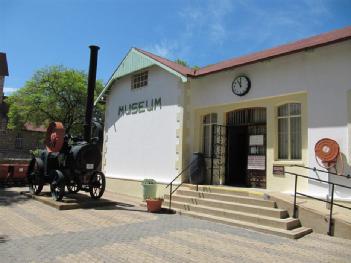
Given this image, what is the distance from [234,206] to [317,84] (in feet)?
12.8

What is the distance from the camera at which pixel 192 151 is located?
40.4 ft

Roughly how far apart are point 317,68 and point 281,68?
1.13 metres

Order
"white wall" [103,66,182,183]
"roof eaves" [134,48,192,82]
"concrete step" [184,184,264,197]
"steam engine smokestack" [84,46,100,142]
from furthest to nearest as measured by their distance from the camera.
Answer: "white wall" [103,66,182,183]
"roof eaves" [134,48,192,82]
"steam engine smokestack" [84,46,100,142]
"concrete step" [184,184,264,197]

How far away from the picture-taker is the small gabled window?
14.4 m

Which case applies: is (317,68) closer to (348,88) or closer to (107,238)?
(348,88)

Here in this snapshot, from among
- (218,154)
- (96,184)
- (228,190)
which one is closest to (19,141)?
(96,184)

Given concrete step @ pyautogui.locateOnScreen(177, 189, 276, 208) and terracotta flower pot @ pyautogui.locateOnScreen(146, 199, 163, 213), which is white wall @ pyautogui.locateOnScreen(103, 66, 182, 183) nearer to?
concrete step @ pyautogui.locateOnScreen(177, 189, 276, 208)

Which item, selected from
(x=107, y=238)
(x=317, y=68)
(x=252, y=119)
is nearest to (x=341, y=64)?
(x=317, y=68)

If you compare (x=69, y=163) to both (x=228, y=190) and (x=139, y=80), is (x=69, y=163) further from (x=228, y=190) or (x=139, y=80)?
(x=139, y=80)

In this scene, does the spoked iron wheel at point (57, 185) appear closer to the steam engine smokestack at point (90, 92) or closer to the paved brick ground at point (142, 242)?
the paved brick ground at point (142, 242)

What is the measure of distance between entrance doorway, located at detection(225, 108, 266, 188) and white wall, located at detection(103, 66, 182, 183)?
1.98m

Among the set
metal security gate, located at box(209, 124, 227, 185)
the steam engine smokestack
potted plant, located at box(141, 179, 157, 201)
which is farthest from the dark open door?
the steam engine smokestack

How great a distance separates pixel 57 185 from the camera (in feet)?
35.0

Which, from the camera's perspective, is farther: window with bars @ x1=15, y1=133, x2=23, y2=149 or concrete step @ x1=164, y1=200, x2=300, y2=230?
window with bars @ x1=15, y1=133, x2=23, y2=149
